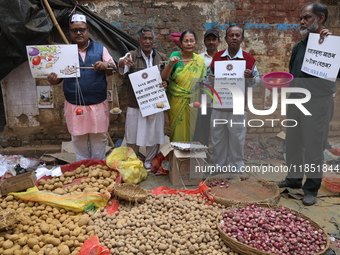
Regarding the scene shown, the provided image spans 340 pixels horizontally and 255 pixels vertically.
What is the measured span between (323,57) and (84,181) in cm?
313

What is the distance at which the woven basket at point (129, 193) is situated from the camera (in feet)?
11.8

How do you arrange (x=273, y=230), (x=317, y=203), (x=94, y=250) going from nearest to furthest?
(x=94, y=250) → (x=273, y=230) → (x=317, y=203)

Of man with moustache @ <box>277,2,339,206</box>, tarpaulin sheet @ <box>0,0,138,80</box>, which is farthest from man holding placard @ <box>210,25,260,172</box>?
tarpaulin sheet @ <box>0,0,138,80</box>

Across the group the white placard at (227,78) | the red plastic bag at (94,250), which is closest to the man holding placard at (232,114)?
the white placard at (227,78)

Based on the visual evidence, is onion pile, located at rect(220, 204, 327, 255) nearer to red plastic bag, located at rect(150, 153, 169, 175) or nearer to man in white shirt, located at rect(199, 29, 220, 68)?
red plastic bag, located at rect(150, 153, 169, 175)

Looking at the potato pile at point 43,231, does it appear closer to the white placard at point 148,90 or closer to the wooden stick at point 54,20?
the white placard at point 148,90

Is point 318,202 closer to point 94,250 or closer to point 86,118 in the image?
point 94,250

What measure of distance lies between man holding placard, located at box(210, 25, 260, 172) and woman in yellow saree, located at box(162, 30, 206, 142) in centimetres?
28

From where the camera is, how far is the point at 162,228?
10.5 ft

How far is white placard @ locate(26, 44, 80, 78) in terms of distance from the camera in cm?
399

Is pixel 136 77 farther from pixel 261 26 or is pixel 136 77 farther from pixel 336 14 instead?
pixel 336 14

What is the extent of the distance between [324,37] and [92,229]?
314cm

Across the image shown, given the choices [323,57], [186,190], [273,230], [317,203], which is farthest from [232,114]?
[273,230]

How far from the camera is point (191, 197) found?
12.5 ft
